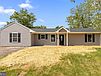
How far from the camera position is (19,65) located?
18.2 meters

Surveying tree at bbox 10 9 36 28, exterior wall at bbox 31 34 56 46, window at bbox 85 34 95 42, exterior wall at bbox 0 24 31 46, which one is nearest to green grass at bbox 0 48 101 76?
exterior wall at bbox 0 24 31 46

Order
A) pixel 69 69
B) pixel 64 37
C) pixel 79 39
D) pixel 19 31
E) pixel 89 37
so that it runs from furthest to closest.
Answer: pixel 64 37 → pixel 89 37 → pixel 79 39 → pixel 19 31 → pixel 69 69

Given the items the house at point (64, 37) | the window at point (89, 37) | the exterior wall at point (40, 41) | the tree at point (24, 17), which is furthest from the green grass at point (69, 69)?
the tree at point (24, 17)

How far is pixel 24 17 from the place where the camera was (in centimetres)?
7125

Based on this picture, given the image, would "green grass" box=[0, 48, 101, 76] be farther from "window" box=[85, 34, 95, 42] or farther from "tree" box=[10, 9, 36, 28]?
"tree" box=[10, 9, 36, 28]

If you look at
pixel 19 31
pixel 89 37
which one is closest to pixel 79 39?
pixel 89 37

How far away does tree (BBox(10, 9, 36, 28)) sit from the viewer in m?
70.6

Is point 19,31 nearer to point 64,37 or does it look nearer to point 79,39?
point 64,37

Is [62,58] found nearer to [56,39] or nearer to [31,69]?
[31,69]

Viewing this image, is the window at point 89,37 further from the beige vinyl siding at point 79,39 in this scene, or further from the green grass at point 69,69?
the green grass at point 69,69

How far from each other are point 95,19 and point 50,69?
14219 mm

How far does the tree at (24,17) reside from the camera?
232 feet

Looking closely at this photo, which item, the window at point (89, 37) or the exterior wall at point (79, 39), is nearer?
the exterior wall at point (79, 39)

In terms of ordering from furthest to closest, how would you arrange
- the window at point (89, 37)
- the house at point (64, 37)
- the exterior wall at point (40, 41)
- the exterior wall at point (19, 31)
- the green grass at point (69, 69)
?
the window at point (89, 37) → the exterior wall at point (40, 41) → the house at point (64, 37) → the exterior wall at point (19, 31) → the green grass at point (69, 69)
